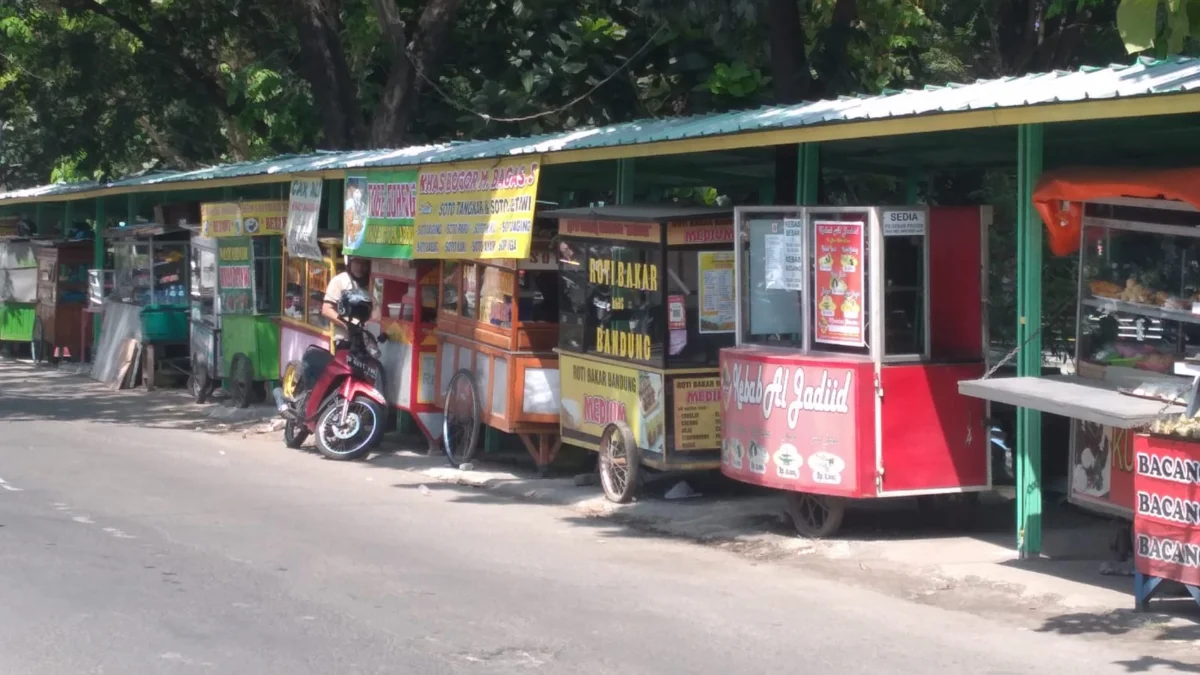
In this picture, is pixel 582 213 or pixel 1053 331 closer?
pixel 1053 331

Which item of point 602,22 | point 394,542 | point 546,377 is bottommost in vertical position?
point 394,542

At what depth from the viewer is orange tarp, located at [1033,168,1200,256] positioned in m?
7.60

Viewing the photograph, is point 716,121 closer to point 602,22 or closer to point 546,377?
point 546,377

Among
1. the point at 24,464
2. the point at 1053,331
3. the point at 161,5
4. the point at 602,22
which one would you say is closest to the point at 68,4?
the point at 161,5

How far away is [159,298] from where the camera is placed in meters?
22.3

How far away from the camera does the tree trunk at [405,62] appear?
19719 millimetres

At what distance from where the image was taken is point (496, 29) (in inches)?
870

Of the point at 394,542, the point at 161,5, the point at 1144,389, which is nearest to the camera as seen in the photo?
the point at 1144,389

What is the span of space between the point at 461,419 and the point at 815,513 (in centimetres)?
480

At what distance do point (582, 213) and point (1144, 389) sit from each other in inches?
201

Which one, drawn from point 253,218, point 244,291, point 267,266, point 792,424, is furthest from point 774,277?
point 244,291

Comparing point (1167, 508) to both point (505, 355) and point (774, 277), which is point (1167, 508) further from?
point (505, 355)

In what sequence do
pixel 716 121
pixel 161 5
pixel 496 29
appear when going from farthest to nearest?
pixel 161 5 → pixel 496 29 → pixel 716 121

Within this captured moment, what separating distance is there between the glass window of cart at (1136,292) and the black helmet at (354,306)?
7652mm
